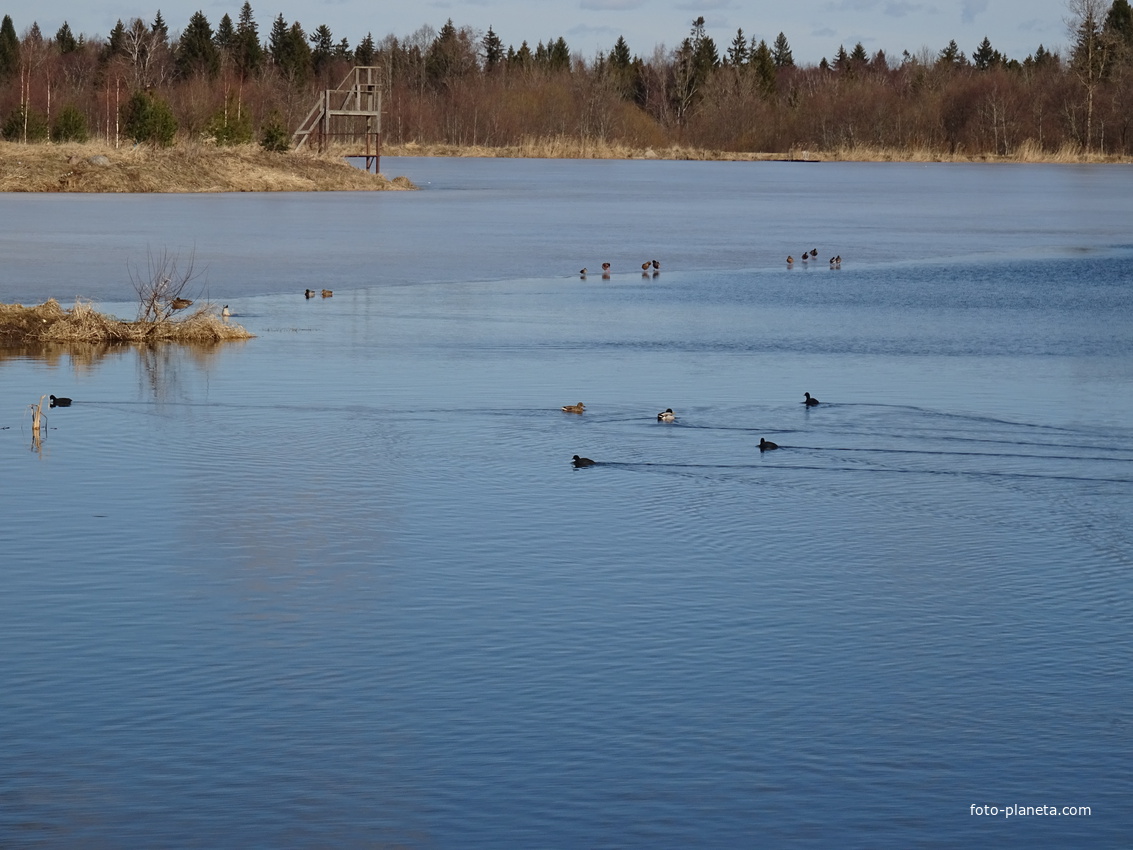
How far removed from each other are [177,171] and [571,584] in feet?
179

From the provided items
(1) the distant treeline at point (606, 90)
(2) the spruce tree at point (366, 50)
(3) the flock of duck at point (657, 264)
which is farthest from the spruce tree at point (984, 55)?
(3) the flock of duck at point (657, 264)

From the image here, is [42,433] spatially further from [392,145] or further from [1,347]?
[392,145]

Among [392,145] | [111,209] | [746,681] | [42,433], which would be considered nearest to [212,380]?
[42,433]

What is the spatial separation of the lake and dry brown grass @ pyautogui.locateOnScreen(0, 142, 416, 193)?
37.1 meters

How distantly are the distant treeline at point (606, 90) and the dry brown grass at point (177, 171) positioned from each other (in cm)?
882

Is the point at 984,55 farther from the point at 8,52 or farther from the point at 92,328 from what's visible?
the point at 92,328

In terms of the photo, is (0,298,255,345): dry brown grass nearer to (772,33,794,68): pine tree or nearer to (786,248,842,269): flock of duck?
(786,248,842,269): flock of duck

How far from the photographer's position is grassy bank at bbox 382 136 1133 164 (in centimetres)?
10706

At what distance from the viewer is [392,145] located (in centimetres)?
12050

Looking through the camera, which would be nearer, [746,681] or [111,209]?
[746,681]

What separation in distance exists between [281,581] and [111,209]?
39.7 metres

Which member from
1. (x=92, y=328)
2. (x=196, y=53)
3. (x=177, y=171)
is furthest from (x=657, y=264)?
(x=196, y=53)

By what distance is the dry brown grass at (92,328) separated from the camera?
70.7 feet

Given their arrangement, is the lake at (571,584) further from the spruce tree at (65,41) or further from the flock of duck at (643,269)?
the spruce tree at (65,41)
